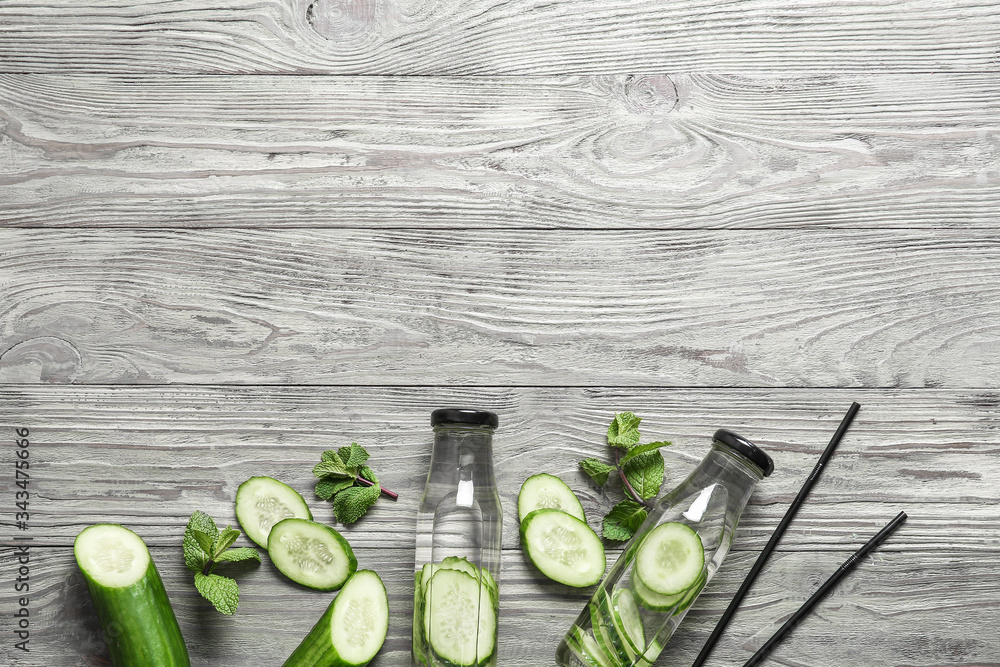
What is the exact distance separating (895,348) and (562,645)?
688mm

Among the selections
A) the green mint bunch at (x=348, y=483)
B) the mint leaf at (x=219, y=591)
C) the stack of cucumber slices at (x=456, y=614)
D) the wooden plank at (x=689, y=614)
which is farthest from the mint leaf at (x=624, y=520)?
the mint leaf at (x=219, y=591)

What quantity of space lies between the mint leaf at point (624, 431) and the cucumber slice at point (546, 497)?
10 centimetres

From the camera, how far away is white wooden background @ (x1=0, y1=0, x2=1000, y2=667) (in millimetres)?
1036

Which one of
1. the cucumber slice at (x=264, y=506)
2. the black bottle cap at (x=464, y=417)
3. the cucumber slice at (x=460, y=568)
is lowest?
the cucumber slice at (x=460, y=568)

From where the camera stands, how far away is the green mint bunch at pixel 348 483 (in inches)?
39.8

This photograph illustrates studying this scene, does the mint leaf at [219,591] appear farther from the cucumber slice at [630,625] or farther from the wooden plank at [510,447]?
the cucumber slice at [630,625]

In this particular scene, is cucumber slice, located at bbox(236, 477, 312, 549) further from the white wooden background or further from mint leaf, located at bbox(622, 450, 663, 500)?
mint leaf, located at bbox(622, 450, 663, 500)

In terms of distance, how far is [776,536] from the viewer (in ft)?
3.31

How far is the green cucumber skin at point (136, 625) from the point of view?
36.4 inches

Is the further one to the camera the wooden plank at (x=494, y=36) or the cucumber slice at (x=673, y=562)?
the wooden plank at (x=494, y=36)

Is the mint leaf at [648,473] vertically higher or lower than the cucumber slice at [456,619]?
higher

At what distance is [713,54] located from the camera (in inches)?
42.6

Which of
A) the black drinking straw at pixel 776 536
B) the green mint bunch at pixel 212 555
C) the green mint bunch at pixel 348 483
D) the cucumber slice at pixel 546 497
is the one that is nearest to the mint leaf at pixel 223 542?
the green mint bunch at pixel 212 555

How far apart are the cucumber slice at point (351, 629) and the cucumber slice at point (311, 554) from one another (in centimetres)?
4
